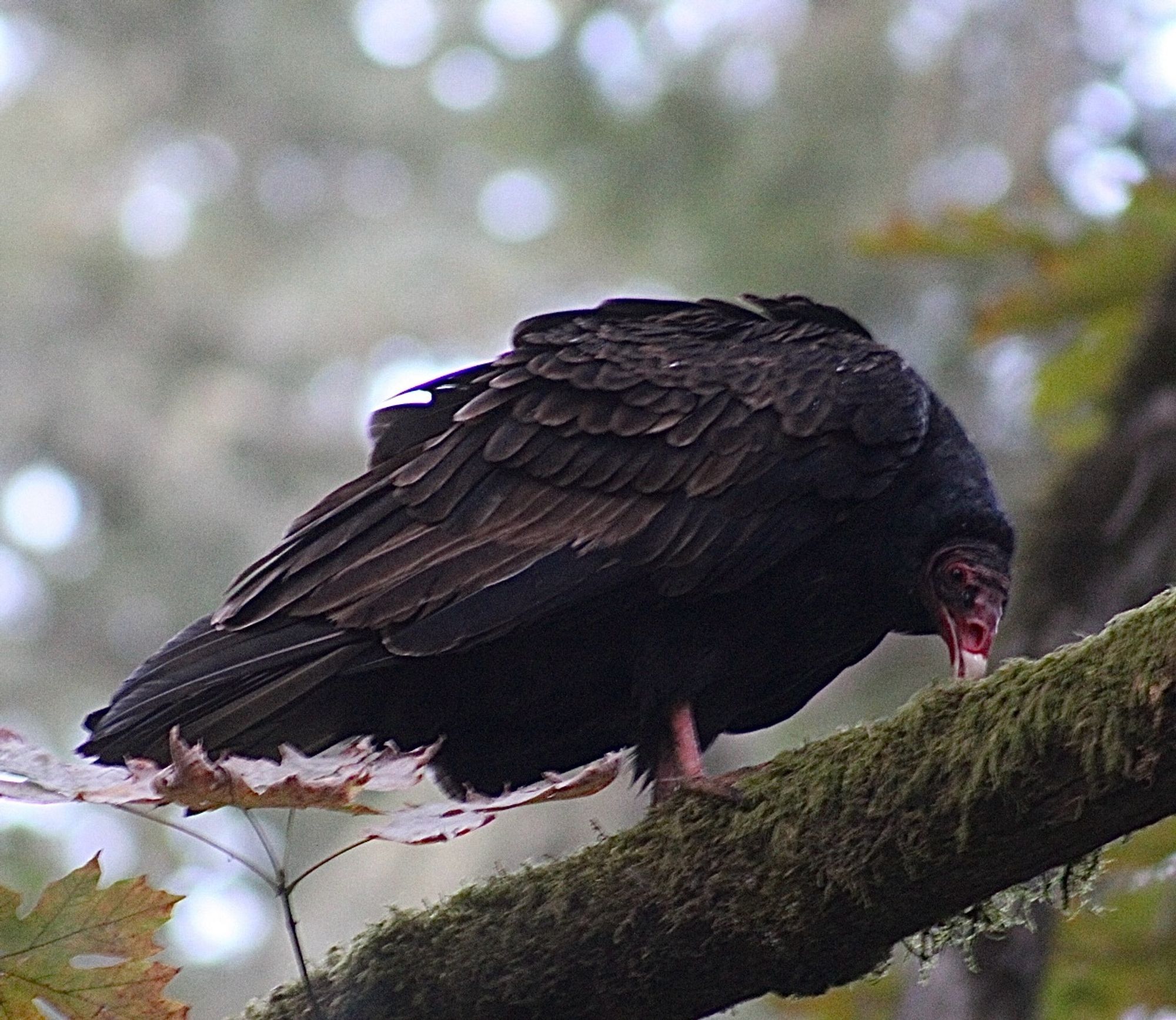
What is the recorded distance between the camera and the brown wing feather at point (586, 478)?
9.75 ft

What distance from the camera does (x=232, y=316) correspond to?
58.3ft

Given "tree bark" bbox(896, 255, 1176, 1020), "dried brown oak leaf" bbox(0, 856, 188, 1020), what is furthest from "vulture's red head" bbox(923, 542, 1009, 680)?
"dried brown oak leaf" bbox(0, 856, 188, 1020)

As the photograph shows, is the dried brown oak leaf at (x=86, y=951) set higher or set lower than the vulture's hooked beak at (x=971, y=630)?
lower

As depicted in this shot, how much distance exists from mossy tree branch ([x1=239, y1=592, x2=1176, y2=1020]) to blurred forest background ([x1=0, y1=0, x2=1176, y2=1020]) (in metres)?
4.80

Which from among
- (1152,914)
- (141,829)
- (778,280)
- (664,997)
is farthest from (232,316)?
(664,997)

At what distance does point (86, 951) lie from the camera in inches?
84.6

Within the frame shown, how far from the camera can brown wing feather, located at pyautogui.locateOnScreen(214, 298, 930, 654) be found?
2.97 metres

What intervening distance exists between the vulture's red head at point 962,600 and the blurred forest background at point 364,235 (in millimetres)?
3741

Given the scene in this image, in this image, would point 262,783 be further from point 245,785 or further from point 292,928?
point 292,928

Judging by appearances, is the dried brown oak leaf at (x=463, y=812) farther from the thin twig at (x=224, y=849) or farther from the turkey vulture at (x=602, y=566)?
the turkey vulture at (x=602, y=566)

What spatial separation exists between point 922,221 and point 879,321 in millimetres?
4258

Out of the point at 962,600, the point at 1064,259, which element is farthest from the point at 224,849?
the point at 1064,259

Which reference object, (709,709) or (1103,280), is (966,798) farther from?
(1103,280)

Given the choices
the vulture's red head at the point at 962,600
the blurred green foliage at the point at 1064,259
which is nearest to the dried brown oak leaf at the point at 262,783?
the vulture's red head at the point at 962,600
